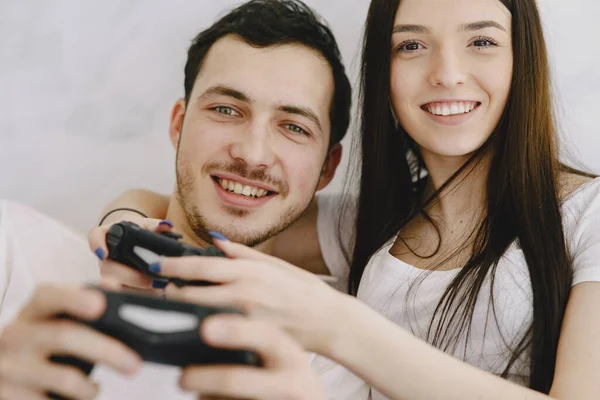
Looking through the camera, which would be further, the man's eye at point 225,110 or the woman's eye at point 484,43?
the man's eye at point 225,110

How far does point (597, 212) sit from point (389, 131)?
451 millimetres

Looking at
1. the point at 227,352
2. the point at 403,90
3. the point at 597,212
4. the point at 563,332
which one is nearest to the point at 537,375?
the point at 563,332

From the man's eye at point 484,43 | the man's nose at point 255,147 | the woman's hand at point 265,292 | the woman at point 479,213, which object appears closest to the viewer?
the woman's hand at point 265,292

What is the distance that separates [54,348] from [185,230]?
825mm

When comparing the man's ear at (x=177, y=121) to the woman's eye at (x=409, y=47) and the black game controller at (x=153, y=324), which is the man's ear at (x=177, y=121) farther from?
the black game controller at (x=153, y=324)

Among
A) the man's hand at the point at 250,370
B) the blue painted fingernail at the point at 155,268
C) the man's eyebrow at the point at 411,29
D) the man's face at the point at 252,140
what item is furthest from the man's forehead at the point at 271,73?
the man's hand at the point at 250,370

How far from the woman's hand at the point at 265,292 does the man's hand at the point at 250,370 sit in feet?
0.31

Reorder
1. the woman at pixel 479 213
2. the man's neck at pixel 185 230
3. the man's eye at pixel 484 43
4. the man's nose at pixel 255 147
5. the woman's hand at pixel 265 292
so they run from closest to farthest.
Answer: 1. the woman's hand at pixel 265 292
2. the woman at pixel 479 213
3. the man's eye at pixel 484 43
4. the man's nose at pixel 255 147
5. the man's neck at pixel 185 230

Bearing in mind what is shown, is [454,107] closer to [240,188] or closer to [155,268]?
[240,188]

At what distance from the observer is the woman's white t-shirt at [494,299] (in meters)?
1.05

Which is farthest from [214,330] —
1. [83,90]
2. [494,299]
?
[83,90]

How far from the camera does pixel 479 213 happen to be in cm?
122

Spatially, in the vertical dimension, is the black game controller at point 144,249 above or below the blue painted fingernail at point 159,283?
above

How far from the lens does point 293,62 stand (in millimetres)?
1295
